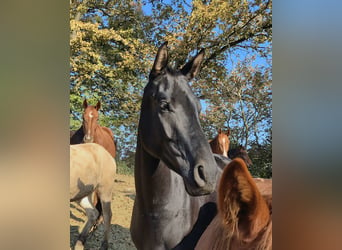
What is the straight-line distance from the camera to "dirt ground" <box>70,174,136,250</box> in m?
2.20

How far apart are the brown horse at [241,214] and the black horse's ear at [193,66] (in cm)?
64

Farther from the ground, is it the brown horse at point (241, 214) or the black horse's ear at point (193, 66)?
the black horse's ear at point (193, 66)

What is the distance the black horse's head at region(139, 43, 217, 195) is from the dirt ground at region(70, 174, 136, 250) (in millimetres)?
391

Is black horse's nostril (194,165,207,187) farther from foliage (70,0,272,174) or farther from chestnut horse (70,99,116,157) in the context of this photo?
chestnut horse (70,99,116,157)

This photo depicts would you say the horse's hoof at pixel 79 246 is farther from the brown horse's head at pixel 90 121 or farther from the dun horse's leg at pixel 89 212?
the brown horse's head at pixel 90 121

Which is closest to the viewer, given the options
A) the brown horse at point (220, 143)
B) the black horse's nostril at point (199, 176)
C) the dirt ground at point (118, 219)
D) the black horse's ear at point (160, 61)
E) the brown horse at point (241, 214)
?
the brown horse at point (241, 214)

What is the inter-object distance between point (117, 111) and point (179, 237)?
0.89m

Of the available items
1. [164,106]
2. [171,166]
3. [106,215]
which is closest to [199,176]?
[171,166]

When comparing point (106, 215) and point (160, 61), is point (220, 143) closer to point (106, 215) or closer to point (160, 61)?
point (160, 61)

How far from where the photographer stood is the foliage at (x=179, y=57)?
2113 mm

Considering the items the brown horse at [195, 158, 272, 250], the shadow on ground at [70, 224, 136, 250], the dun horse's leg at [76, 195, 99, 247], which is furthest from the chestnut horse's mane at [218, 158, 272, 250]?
the dun horse's leg at [76, 195, 99, 247]

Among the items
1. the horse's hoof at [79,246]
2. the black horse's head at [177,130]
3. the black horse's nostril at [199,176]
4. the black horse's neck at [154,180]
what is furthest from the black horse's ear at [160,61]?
the horse's hoof at [79,246]
